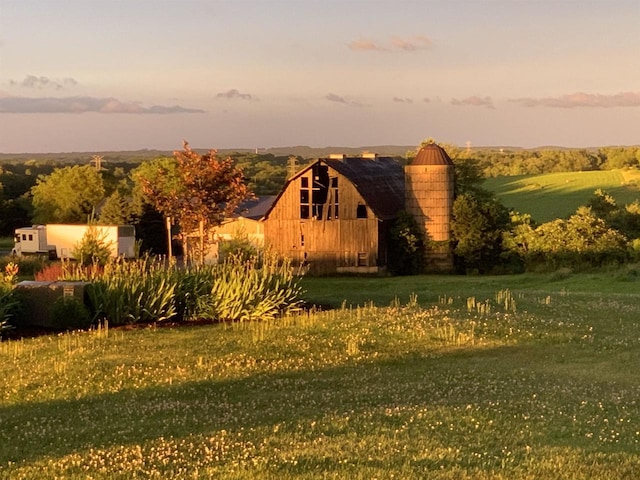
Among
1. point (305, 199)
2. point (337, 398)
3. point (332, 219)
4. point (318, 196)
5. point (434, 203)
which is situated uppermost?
point (318, 196)

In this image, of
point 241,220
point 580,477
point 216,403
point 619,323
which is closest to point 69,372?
point 216,403

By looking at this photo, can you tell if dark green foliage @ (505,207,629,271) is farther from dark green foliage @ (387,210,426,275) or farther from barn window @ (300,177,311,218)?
barn window @ (300,177,311,218)

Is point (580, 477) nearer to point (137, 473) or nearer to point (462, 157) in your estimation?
point (137, 473)

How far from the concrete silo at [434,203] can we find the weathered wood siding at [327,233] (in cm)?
313

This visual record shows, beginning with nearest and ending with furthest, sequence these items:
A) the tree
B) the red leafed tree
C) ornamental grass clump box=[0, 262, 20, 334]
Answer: ornamental grass clump box=[0, 262, 20, 334] → the red leafed tree → the tree

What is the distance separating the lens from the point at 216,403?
34.4 feet

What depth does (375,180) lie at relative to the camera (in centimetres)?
4938

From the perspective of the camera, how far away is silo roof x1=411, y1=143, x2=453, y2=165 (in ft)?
154

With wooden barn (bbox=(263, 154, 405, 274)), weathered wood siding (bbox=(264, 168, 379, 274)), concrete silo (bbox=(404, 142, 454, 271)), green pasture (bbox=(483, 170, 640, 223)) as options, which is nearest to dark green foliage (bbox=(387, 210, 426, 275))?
concrete silo (bbox=(404, 142, 454, 271))

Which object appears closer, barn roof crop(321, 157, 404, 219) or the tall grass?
the tall grass

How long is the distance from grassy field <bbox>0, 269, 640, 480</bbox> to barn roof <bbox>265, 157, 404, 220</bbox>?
2701 centimetres

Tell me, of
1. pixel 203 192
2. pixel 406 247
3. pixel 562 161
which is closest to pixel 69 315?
pixel 203 192

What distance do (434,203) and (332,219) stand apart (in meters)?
6.02

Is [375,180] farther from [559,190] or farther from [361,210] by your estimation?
[559,190]
